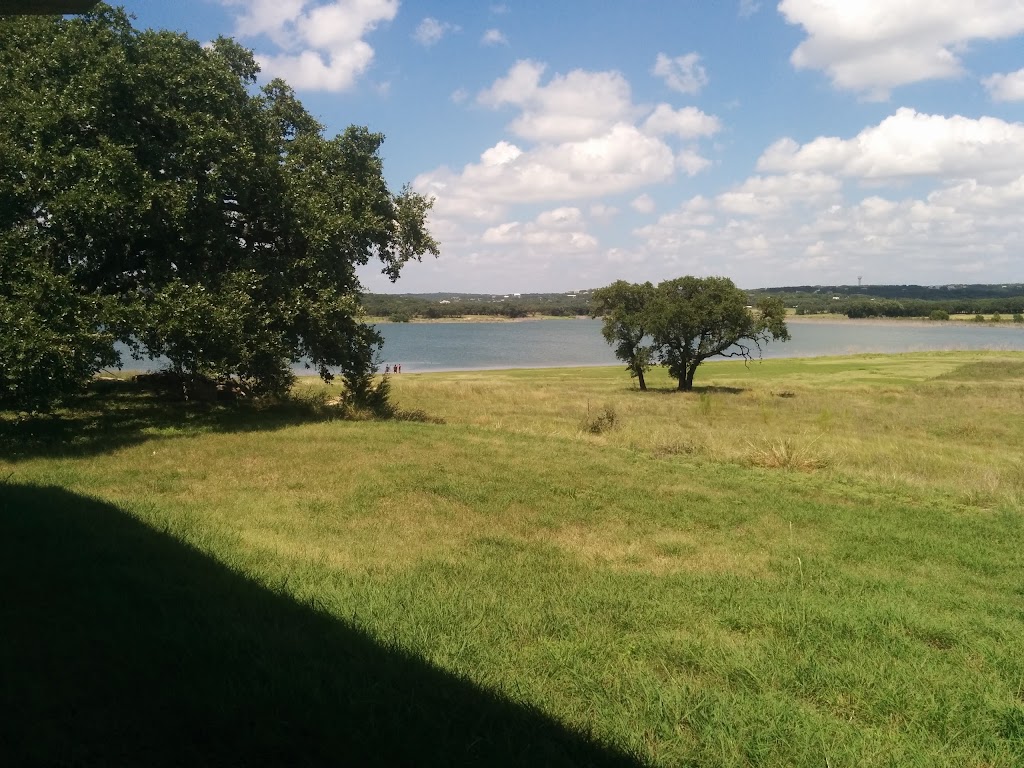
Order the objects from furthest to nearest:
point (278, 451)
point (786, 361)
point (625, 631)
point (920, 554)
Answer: point (786, 361), point (278, 451), point (920, 554), point (625, 631)

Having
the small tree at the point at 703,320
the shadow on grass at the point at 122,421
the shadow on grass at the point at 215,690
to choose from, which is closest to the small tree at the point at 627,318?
the small tree at the point at 703,320

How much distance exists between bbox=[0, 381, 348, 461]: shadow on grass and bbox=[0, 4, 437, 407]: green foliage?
36.3 inches

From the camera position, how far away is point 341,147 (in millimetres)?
21922

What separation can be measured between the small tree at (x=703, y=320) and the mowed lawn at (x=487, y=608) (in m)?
30.4

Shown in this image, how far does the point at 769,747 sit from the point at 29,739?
390cm

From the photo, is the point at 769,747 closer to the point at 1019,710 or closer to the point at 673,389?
the point at 1019,710

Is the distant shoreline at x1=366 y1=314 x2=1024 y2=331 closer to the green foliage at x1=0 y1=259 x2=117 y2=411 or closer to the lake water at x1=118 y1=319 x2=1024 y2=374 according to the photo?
the lake water at x1=118 y1=319 x2=1024 y2=374

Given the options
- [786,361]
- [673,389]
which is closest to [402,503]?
[673,389]

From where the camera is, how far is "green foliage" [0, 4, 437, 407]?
47.4ft

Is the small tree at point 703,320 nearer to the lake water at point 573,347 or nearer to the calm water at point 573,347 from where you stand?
the lake water at point 573,347

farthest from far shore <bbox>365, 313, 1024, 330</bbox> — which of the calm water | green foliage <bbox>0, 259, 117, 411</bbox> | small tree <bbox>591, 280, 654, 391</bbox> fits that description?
green foliage <bbox>0, 259, 117, 411</bbox>

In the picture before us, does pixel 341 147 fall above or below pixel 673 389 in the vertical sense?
above

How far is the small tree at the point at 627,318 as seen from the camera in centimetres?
4722

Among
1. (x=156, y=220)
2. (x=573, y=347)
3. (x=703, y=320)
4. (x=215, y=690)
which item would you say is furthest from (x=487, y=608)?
(x=573, y=347)
